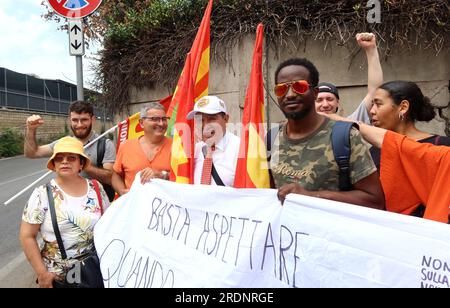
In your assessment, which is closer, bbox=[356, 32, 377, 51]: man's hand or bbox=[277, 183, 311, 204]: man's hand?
bbox=[277, 183, 311, 204]: man's hand

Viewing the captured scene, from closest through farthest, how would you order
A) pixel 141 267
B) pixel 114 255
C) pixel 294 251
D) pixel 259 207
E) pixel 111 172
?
1. pixel 294 251
2. pixel 259 207
3. pixel 141 267
4. pixel 114 255
5. pixel 111 172

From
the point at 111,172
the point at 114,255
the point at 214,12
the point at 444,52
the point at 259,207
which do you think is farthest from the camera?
the point at 214,12

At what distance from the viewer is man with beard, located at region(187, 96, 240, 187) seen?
9.28 feet

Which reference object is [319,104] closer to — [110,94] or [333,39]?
[333,39]

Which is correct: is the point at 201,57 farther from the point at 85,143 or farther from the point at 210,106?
the point at 85,143

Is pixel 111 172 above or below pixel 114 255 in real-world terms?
above

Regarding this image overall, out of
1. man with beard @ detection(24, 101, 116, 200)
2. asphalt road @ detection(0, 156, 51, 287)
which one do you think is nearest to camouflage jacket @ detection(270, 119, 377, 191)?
man with beard @ detection(24, 101, 116, 200)

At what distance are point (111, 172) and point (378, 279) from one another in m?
2.51

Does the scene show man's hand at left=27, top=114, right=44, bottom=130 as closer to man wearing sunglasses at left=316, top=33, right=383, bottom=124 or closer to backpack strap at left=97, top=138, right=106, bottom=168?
backpack strap at left=97, top=138, right=106, bottom=168

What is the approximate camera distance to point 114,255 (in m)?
2.71

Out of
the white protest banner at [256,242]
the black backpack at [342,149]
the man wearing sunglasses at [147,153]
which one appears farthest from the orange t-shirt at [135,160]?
the black backpack at [342,149]

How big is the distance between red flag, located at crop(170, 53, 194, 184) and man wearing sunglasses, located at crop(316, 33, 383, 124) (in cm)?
106

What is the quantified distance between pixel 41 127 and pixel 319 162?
31.3 meters

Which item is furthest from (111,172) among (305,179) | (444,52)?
(444,52)
